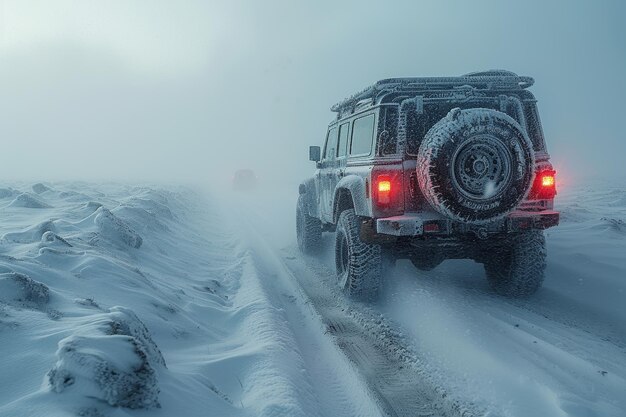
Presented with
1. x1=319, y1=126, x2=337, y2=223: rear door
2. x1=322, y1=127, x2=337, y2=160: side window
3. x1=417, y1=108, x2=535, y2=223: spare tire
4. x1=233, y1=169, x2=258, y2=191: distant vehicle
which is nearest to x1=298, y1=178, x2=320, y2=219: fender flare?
x1=319, y1=126, x2=337, y2=223: rear door

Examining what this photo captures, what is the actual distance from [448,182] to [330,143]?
136 inches

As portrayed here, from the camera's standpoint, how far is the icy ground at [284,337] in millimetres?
2129

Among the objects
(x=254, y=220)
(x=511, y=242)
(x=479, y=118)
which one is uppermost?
(x=479, y=118)

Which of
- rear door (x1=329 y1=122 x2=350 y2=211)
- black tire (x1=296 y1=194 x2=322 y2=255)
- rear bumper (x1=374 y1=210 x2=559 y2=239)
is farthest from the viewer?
black tire (x1=296 y1=194 x2=322 y2=255)

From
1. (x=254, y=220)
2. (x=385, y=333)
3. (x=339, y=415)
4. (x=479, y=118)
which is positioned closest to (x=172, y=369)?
(x=339, y=415)

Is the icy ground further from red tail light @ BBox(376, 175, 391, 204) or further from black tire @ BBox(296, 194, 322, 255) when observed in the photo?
black tire @ BBox(296, 194, 322, 255)

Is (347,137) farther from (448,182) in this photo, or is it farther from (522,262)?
(522,262)

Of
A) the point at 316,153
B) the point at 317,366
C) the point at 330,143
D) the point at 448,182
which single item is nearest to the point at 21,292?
the point at 317,366

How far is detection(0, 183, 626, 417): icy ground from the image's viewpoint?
2129mm

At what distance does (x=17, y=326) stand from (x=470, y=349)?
3.15 m

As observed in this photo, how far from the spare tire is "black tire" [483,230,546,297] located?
806 mm

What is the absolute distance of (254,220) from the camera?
13008 millimetres

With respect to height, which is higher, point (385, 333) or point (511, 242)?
point (511, 242)

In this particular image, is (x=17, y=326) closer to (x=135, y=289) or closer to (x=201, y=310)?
(x=135, y=289)
